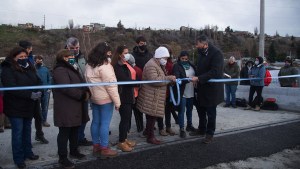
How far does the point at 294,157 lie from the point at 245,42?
50206 millimetres

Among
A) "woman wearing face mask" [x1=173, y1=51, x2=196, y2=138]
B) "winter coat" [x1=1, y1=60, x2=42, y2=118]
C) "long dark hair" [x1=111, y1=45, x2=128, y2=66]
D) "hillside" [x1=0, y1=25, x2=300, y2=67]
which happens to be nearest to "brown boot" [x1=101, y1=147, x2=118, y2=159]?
"winter coat" [x1=1, y1=60, x2=42, y2=118]

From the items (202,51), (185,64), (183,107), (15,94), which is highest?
(202,51)

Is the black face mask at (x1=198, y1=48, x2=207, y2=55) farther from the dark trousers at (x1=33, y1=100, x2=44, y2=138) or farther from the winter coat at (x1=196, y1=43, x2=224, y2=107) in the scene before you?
the dark trousers at (x1=33, y1=100, x2=44, y2=138)

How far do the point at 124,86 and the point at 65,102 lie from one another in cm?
118

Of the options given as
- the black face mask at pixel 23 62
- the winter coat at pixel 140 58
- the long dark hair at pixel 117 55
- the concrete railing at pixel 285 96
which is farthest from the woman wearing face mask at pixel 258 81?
the black face mask at pixel 23 62

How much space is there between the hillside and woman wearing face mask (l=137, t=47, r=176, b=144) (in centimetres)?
2788

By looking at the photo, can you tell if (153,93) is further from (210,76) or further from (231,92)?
(231,92)

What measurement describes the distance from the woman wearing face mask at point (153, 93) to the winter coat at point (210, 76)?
2.43ft

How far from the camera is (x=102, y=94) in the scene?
500 centimetres

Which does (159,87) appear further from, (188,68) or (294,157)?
(294,157)

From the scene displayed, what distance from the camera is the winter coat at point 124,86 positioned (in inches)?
213

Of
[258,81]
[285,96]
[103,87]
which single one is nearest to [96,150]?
[103,87]

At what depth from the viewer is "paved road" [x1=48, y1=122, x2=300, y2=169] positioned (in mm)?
4871

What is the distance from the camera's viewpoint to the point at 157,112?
18.9 ft
